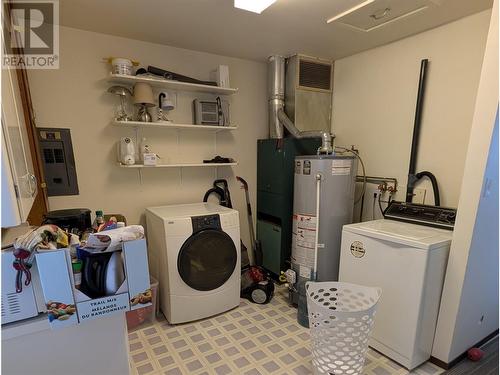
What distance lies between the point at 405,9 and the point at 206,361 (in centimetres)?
279

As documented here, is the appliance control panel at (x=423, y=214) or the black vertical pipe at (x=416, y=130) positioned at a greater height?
the black vertical pipe at (x=416, y=130)

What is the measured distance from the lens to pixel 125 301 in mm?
1042

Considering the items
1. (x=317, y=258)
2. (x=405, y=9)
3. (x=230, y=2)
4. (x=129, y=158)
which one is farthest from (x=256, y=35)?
(x=317, y=258)

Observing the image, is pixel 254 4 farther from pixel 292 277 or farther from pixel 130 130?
pixel 292 277

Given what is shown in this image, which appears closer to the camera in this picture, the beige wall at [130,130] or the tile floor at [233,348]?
the tile floor at [233,348]

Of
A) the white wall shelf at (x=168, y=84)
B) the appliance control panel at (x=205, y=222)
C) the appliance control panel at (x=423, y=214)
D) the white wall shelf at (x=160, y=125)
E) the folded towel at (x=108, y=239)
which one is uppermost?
the white wall shelf at (x=168, y=84)

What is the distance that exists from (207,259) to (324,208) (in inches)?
43.2

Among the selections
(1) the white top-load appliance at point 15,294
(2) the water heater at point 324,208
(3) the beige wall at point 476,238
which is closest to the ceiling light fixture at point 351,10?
(3) the beige wall at point 476,238

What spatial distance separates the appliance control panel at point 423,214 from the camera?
6.33ft

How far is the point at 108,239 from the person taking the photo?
38.4 inches

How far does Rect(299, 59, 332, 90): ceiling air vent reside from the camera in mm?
2846

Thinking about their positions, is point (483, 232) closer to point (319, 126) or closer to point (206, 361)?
point (319, 126)

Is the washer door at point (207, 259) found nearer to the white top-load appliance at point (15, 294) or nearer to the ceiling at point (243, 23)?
the white top-load appliance at point (15, 294)

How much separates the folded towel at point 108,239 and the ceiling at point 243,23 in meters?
1.58
